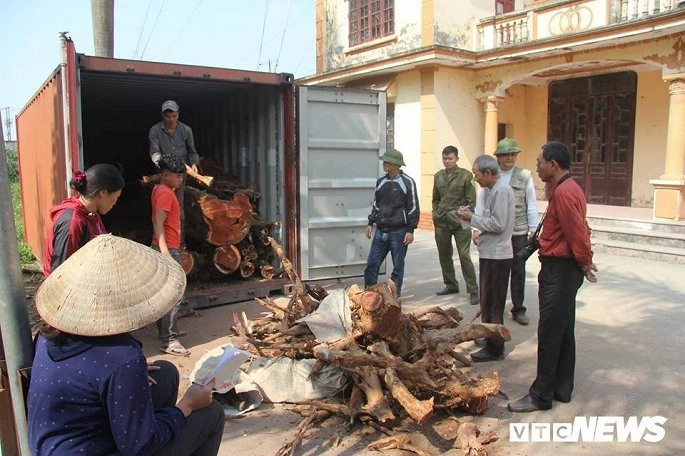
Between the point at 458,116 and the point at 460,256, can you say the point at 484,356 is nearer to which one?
the point at 460,256

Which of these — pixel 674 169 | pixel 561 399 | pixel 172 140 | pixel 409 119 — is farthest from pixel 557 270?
pixel 409 119

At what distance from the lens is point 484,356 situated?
187 inches

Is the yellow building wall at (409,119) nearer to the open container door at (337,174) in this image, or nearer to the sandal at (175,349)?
the open container door at (337,174)

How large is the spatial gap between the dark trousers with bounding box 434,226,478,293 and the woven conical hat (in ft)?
16.6

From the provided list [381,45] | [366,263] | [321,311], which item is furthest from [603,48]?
[321,311]

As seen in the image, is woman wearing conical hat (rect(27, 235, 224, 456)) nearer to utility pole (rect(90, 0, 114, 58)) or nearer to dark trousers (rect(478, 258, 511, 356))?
dark trousers (rect(478, 258, 511, 356))

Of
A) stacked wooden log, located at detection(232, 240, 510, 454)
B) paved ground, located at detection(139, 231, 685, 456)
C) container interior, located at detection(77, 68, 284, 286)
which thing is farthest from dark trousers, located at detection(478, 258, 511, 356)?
container interior, located at detection(77, 68, 284, 286)

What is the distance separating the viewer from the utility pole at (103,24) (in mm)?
9617

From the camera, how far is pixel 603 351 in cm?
498

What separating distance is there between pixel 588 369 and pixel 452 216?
8.49 feet

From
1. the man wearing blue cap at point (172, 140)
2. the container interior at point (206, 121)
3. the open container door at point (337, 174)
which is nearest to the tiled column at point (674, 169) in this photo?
the open container door at point (337, 174)

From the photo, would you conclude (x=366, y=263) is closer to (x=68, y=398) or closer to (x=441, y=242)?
(x=441, y=242)

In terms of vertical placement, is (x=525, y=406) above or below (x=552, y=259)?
below

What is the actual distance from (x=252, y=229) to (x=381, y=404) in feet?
12.3
